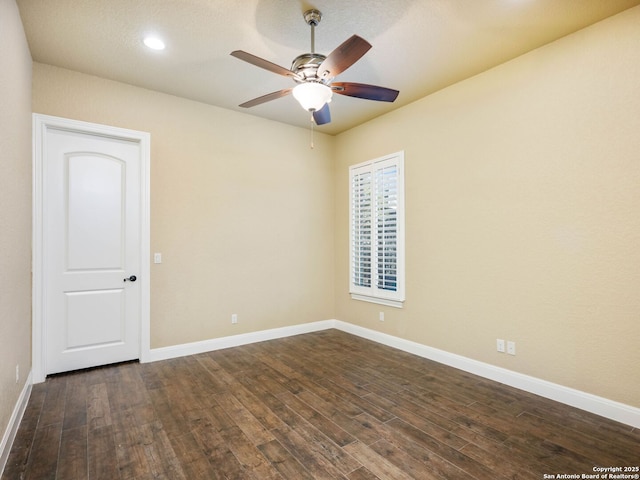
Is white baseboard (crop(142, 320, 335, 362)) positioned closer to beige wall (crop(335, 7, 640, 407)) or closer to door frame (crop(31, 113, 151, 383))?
door frame (crop(31, 113, 151, 383))

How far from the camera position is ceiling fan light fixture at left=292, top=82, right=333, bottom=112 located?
2.37 m

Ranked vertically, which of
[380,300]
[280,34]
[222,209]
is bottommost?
[380,300]

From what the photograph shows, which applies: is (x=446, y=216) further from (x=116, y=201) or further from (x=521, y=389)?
(x=116, y=201)

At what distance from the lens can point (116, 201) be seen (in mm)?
3693

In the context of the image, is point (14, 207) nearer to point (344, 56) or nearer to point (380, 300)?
point (344, 56)

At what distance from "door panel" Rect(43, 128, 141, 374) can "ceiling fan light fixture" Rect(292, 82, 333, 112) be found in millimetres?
2402

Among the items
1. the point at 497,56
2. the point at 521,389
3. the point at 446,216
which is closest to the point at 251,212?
the point at 446,216

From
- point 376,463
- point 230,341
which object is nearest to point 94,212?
point 230,341

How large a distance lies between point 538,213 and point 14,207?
4.34 meters

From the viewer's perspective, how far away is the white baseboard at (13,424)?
2023 mm

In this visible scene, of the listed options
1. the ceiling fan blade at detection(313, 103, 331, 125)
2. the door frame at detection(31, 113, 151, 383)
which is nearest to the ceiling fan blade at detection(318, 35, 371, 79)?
the ceiling fan blade at detection(313, 103, 331, 125)

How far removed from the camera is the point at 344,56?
212 centimetres

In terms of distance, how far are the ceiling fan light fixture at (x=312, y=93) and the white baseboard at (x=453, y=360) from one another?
302 centimetres

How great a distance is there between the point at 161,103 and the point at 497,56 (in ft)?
12.0
